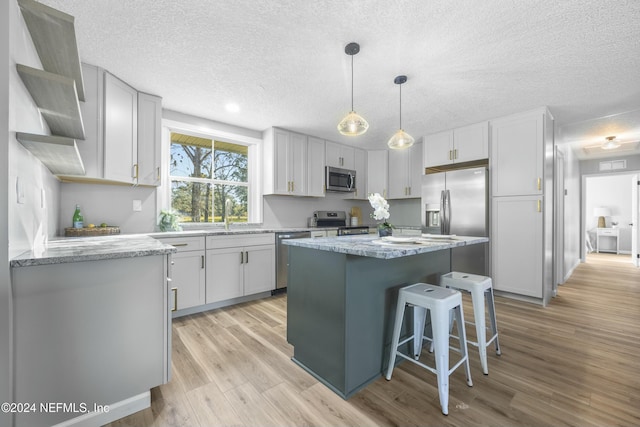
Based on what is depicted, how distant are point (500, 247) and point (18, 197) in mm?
4428

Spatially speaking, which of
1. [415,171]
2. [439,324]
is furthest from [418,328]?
[415,171]

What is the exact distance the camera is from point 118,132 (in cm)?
258

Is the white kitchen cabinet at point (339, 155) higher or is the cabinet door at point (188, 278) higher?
the white kitchen cabinet at point (339, 155)

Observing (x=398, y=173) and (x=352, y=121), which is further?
(x=398, y=173)

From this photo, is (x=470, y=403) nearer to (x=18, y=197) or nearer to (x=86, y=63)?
(x=18, y=197)

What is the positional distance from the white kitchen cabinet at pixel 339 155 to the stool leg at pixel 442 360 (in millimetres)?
3550

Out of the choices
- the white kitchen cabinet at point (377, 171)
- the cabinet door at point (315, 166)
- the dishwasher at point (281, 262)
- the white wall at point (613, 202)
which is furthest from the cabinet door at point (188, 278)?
the white wall at point (613, 202)

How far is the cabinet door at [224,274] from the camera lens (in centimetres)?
308

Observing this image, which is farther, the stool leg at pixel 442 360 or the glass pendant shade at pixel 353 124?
the glass pendant shade at pixel 353 124

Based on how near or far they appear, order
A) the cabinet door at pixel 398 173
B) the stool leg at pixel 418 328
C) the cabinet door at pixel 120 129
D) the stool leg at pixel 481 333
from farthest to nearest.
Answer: the cabinet door at pixel 398 173
the cabinet door at pixel 120 129
the stool leg at pixel 418 328
the stool leg at pixel 481 333

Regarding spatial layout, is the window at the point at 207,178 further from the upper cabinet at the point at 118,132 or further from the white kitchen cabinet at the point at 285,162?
the upper cabinet at the point at 118,132

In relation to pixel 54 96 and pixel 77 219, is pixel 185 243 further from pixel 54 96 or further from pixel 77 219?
pixel 54 96

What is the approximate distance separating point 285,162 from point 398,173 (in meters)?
2.22

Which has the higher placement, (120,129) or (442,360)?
(120,129)
